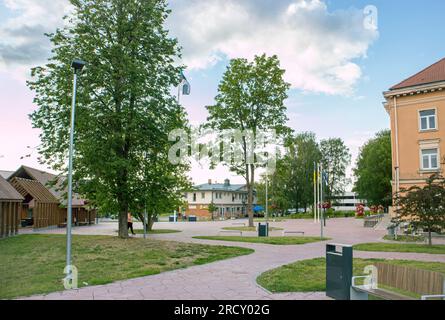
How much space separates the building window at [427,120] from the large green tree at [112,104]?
72.9 feet

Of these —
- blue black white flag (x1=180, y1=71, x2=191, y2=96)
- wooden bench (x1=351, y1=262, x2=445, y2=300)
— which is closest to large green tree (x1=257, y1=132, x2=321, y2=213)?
blue black white flag (x1=180, y1=71, x2=191, y2=96)

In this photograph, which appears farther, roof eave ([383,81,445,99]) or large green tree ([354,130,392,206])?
large green tree ([354,130,392,206])

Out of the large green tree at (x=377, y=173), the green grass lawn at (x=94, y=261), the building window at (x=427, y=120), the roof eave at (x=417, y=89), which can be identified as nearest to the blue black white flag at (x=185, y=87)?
the green grass lawn at (x=94, y=261)

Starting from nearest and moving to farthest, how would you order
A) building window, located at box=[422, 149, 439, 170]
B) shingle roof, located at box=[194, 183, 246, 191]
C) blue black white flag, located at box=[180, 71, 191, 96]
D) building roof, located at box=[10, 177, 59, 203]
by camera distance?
blue black white flag, located at box=[180, 71, 191, 96], building window, located at box=[422, 149, 439, 170], building roof, located at box=[10, 177, 59, 203], shingle roof, located at box=[194, 183, 246, 191]

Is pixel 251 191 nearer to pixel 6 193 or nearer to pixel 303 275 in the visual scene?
pixel 6 193

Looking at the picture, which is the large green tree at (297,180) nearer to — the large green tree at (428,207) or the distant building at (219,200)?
the distant building at (219,200)

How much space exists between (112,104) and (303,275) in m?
14.2

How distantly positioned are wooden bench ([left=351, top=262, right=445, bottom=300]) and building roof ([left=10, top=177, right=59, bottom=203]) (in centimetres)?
3197

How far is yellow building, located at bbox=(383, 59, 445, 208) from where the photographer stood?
3281 cm

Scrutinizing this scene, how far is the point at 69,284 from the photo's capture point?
33.0ft

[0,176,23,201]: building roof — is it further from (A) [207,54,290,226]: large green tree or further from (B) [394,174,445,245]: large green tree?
(B) [394,174,445,245]: large green tree

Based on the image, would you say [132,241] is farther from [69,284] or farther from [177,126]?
[69,284]

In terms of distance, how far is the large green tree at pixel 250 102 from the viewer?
3744 centimetres
